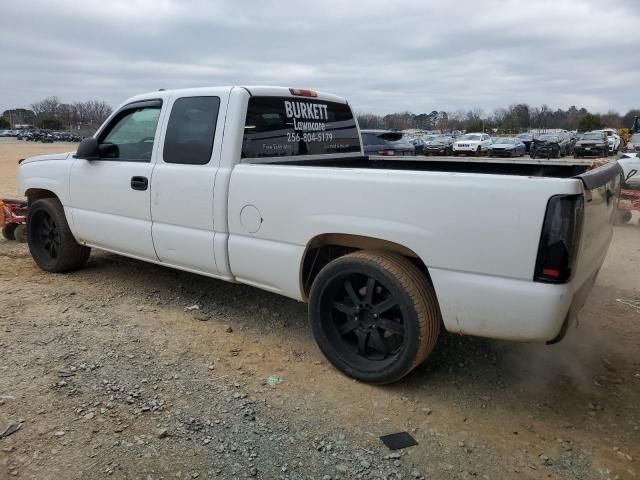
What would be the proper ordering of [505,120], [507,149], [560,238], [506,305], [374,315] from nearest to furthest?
[560,238] → [506,305] → [374,315] → [507,149] → [505,120]

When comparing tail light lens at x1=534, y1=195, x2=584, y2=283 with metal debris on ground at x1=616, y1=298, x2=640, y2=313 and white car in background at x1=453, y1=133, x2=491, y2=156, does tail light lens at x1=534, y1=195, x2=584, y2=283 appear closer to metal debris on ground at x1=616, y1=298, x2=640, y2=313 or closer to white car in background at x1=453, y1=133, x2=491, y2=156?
metal debris on ground at x1=616, y1=298, x2=640, y2=313

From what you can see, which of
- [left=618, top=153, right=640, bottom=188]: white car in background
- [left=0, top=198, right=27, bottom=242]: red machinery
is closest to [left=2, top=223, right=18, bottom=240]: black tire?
[left=0, top=198, right=27, bottom=242]: red machinery

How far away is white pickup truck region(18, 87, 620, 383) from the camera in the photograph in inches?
109

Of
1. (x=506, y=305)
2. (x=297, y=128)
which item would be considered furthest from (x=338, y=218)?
(x=297, y=128)

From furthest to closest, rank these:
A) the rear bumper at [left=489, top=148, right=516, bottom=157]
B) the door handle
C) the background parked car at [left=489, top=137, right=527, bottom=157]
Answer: the background parked car at [left=489, top=137, right=527, bottom=157]
the rear bumper at [left=489, top=148, right=516, bottom=157]
the door handle

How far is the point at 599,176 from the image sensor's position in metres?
2.99

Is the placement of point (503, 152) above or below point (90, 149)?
below

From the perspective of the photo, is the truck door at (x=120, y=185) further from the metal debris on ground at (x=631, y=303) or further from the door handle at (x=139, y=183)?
the metal debris on ground at (x=631, y=303)

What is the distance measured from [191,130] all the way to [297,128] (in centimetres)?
90

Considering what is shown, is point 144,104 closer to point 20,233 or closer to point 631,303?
point 20,233

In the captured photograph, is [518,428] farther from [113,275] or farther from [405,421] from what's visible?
[113,275]

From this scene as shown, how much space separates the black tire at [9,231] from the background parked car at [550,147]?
31.7 m

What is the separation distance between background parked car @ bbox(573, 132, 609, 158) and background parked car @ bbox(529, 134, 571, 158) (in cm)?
116

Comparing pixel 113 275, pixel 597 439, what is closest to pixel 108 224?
pixel 113 275
